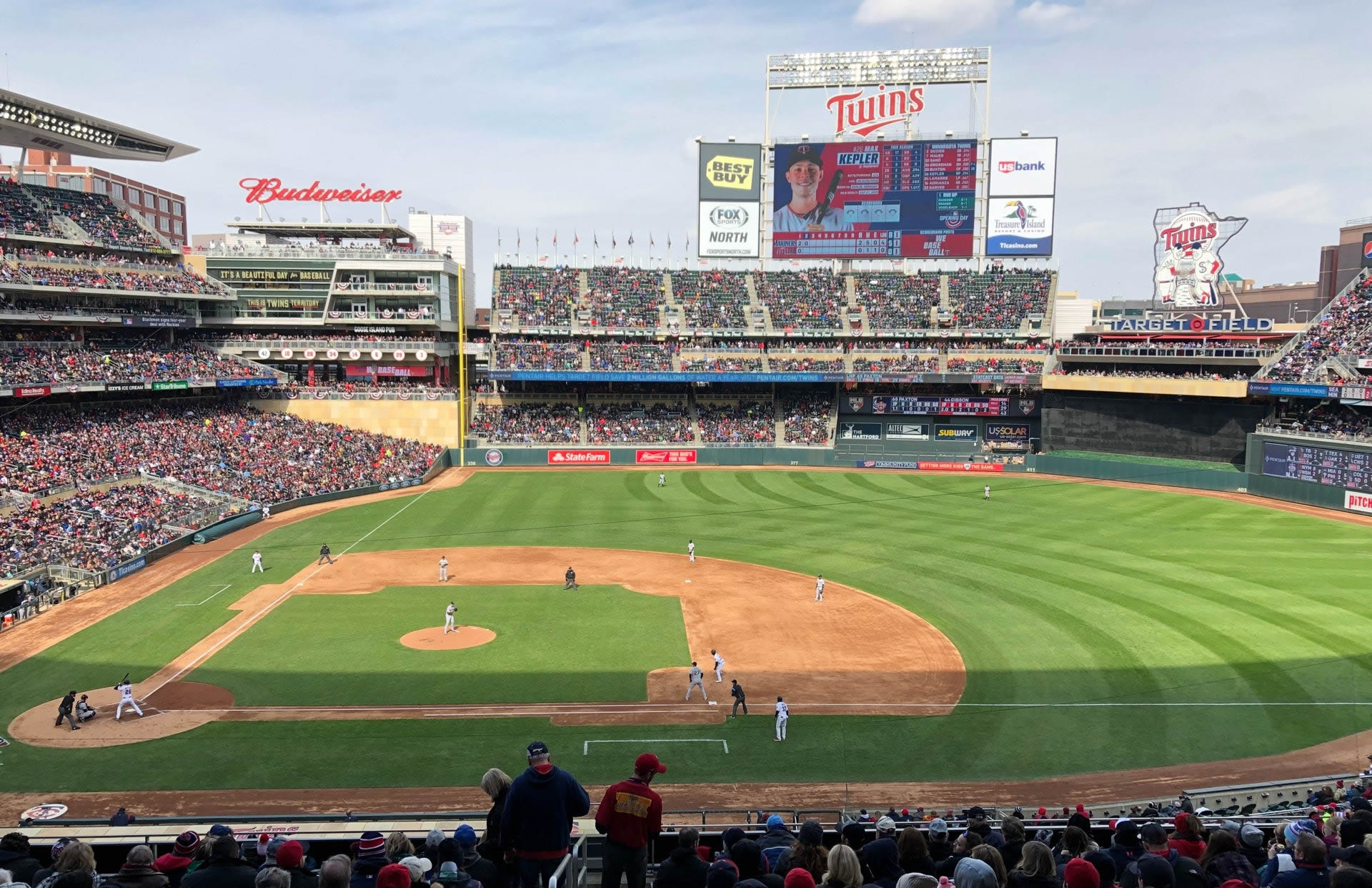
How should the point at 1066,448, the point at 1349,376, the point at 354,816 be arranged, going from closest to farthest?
1. the point at 354,816
2. the point at 1349,376
3. the point at 1066,448

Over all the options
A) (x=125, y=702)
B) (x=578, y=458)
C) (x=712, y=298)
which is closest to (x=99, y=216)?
(x=578, y=458)

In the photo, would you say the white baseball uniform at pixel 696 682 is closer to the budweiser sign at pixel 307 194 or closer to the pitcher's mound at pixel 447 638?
the pitcher's mound at pixel 447 638

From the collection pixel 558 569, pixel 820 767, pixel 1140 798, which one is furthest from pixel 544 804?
pixel 558 569

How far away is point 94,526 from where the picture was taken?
37.5 metres

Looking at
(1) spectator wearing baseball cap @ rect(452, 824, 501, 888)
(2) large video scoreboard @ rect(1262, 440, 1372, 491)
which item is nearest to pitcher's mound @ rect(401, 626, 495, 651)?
(1) spectator wearing baseball cap @ rect(452, 824, 501, 888)

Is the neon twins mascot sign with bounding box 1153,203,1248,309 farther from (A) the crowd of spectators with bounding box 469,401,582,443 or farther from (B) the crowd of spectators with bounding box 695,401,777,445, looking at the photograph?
(A) the crowd of spectators with bounding box 469,401,582,443

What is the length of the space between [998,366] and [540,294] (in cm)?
3687

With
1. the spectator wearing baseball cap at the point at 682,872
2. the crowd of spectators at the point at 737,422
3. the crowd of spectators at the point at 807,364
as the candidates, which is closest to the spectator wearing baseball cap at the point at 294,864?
the spectator wearing baseball cap at the point at 682,872

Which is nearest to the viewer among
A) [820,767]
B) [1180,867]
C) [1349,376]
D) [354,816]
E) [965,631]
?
[1180,867]

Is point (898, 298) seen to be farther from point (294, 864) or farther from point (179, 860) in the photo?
point (294, 864)

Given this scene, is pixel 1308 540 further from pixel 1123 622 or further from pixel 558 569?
pixel 558 569

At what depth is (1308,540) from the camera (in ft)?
133

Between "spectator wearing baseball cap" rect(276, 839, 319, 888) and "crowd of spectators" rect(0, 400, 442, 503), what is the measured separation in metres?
40.5

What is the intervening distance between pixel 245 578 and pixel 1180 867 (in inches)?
1379
